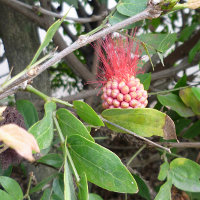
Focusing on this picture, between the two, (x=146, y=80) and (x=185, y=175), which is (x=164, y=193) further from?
(x=146, y=80)

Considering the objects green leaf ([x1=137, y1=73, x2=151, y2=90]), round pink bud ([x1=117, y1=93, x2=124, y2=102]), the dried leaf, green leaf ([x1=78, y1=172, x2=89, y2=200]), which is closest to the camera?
the dried leaf

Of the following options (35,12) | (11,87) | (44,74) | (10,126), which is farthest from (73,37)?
(10,126)

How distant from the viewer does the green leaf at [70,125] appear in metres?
0.46

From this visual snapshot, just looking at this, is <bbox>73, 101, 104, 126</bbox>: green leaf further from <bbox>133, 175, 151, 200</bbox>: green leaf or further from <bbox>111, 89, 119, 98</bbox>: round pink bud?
<bbox>133, 175, 151, 200</bbox>: green leaf

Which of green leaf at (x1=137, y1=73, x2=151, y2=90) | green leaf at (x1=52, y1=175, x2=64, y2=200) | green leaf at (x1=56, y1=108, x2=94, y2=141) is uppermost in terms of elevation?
green leaf at (x1=56, y1=108, x2=94, y2=141)

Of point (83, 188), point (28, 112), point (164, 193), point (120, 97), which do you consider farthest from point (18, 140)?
point (28, 112)

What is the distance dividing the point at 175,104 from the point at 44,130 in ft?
1.37

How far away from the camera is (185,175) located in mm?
655

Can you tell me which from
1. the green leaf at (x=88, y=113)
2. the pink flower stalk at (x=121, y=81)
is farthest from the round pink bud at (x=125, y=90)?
the green leaf at (x=88, y=113)

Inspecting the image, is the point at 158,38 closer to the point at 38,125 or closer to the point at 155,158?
the point at 38,125

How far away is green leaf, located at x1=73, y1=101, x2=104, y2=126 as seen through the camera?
→ 46cm

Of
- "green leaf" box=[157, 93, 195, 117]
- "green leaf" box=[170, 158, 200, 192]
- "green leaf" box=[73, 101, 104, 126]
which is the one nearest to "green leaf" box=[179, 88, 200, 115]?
Answer: "green leaf" box=[157, 93, 195, 117]

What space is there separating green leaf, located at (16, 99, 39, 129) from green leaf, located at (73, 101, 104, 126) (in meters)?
0.29

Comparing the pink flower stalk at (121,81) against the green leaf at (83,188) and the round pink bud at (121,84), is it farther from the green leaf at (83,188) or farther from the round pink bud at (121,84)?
the green leaf at (83,188)
